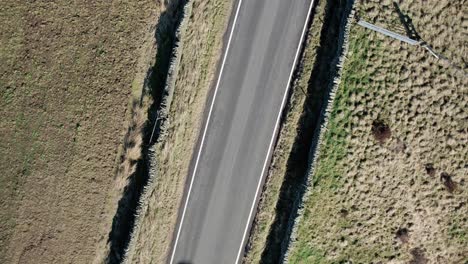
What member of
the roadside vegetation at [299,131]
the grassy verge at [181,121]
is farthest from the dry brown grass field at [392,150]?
the grassy verge at [181,121]

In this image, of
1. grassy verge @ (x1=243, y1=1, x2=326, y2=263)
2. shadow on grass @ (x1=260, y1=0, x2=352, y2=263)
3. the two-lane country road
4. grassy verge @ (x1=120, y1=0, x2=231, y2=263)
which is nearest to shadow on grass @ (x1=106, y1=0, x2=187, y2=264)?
grassy verge @ (x1=120, y1=0, x2=231, y2=263)

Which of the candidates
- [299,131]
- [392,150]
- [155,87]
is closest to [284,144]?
[299,131]

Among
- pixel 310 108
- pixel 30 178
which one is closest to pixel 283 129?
pixel 310 108

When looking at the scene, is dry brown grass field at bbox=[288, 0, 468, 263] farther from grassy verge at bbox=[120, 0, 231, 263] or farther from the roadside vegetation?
grassy verge at bbox=[120, 0, 231, 263]

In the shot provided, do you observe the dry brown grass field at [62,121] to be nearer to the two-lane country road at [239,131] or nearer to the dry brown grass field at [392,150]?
the two-lane country road at [239,131]

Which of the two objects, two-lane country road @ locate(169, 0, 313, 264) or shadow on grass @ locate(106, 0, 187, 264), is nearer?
two-lane country road @ locate(169, 0, 313, 264)

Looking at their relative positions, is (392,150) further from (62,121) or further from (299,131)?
(62,121)
